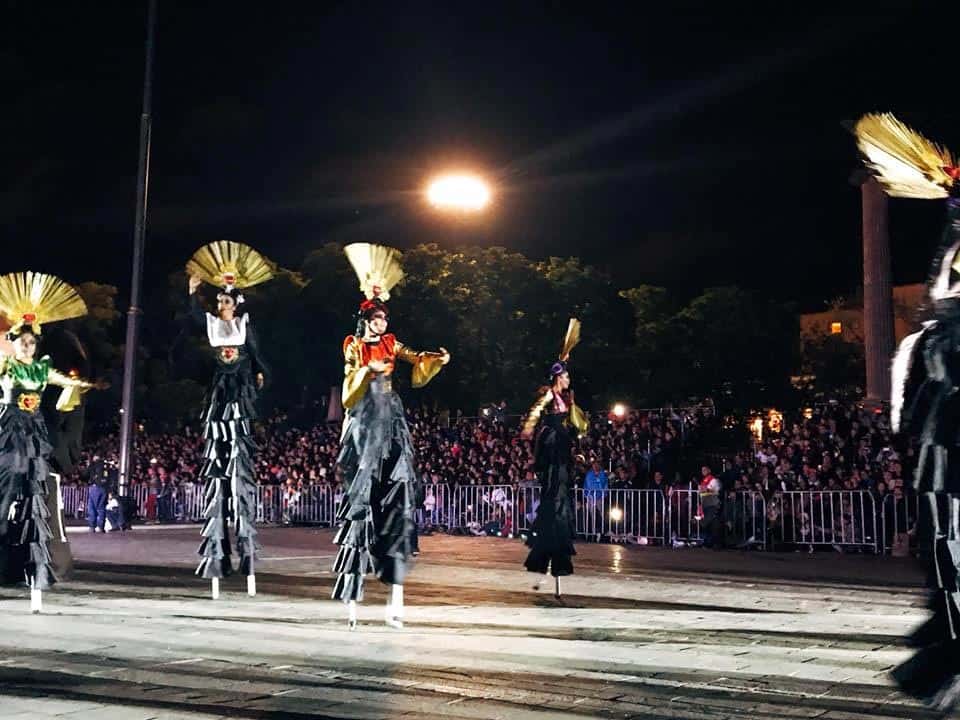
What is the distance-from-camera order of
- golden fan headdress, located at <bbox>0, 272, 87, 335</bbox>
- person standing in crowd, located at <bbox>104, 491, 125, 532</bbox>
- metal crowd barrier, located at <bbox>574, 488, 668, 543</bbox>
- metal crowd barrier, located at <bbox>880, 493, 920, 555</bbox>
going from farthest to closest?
person standing in crowd, located at <bbox>104, 491, 125, 532</bbox> < metal crowd barrier, located at <bbox>574, 488, 668, 543</bbox> < metal crowd barrier, located at <bbox>880, 493, 920, 555</bbox> < golden fan headdress, located at <bbox>0, 272, 87, 335</bbox>

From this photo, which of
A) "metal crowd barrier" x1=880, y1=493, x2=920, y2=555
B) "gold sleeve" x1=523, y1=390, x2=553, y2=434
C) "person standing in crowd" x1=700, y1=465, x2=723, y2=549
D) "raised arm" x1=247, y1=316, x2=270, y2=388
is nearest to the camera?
"raised arm" x1=247, y1=316, x2=270, y2=388

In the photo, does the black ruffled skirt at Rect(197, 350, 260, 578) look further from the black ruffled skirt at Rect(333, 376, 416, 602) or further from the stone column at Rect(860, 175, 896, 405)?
the stone column at Rect(860, 175, 896, 405)

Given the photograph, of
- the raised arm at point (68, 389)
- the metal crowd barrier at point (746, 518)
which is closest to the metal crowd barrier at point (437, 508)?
the metal crowd barrier at point (746, 518)

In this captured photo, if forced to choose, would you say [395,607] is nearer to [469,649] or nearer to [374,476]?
[374,476]

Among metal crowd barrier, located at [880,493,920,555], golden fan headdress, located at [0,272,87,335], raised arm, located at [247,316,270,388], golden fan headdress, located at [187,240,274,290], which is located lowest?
metal crowd barrier, located at [880,493,920,555]

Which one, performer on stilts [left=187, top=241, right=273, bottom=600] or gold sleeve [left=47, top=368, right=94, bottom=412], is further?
performer on stilts [left=187, top=241, right=273, bottom=600]

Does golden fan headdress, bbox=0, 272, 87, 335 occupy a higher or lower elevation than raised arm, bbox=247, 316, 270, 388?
A: higher

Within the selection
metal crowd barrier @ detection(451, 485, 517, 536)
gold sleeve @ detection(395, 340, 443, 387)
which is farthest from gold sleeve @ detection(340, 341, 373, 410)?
metal crowd barrier @ detection(451, 485, 517, 536)

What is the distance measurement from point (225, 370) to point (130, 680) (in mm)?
5906

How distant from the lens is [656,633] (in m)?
9.33

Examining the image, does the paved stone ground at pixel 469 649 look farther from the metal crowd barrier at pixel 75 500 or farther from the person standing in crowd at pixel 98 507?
the metal crowd barrier at pixel 75 500

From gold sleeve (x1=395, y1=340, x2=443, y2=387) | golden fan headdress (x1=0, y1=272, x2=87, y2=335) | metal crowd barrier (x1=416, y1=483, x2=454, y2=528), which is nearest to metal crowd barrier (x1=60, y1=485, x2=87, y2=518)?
metal crowd barrier (x1=416, y1=483, x2=454, y2=528)

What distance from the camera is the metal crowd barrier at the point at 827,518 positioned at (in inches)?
807

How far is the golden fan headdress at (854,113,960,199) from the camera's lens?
6.72 metres
